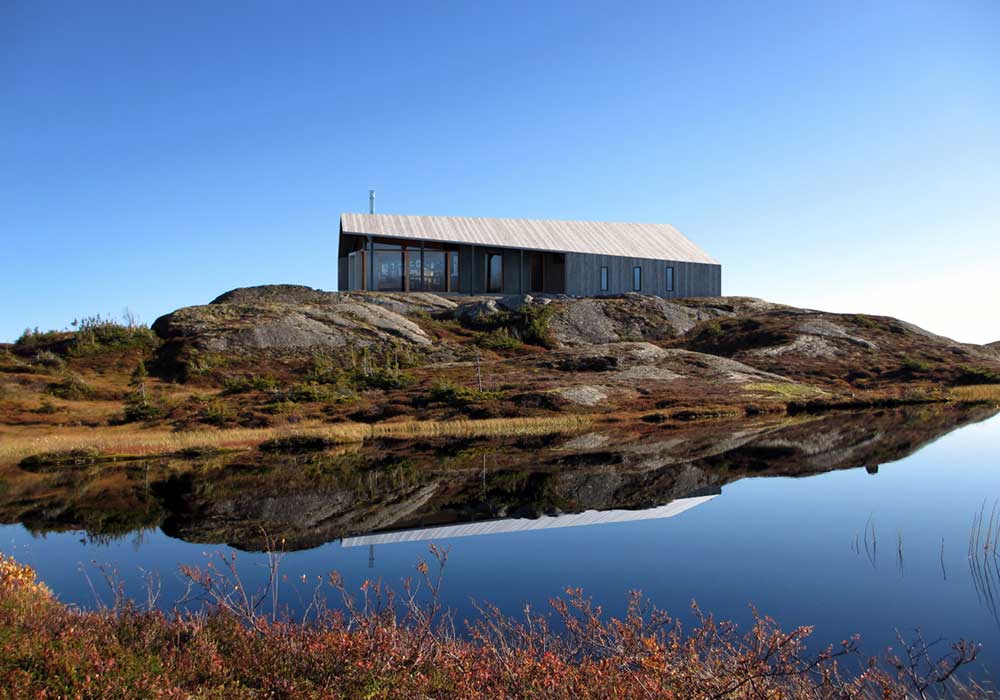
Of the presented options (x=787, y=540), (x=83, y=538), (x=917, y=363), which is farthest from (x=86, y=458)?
(x=917, y=363)

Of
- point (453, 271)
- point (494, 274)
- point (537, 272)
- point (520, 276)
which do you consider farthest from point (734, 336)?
point (453, 271)

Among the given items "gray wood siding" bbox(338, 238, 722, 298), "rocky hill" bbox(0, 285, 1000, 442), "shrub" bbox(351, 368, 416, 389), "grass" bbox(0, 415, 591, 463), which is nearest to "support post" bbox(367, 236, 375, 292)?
"gray wood siding" bbox(338, 238, 722, 298)

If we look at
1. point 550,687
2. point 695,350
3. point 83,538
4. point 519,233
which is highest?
point 519,233

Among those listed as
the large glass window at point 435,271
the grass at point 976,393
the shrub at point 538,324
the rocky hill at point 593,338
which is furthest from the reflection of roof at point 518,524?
the large glass window at point 435,271

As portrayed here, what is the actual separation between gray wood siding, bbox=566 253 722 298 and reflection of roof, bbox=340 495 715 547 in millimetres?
46493

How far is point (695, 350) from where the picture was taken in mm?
55906

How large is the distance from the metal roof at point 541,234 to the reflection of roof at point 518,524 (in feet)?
147

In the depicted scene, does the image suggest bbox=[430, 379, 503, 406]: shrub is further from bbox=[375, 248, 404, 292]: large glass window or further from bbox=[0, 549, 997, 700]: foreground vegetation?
bbox=[0, 549, 997, 700]: foreground vegetation

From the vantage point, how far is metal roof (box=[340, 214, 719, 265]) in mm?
61531

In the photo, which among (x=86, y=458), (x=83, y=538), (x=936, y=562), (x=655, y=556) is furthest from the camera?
(x=86, y=458)

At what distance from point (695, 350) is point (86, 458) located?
40899mm

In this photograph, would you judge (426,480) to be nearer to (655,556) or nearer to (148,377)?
(655,556)

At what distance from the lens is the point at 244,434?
32.4 metres

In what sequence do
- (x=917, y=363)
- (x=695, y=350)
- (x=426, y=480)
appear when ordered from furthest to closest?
(x=695, y=350) < (x=917, y=363) < (x=426, y=480)
